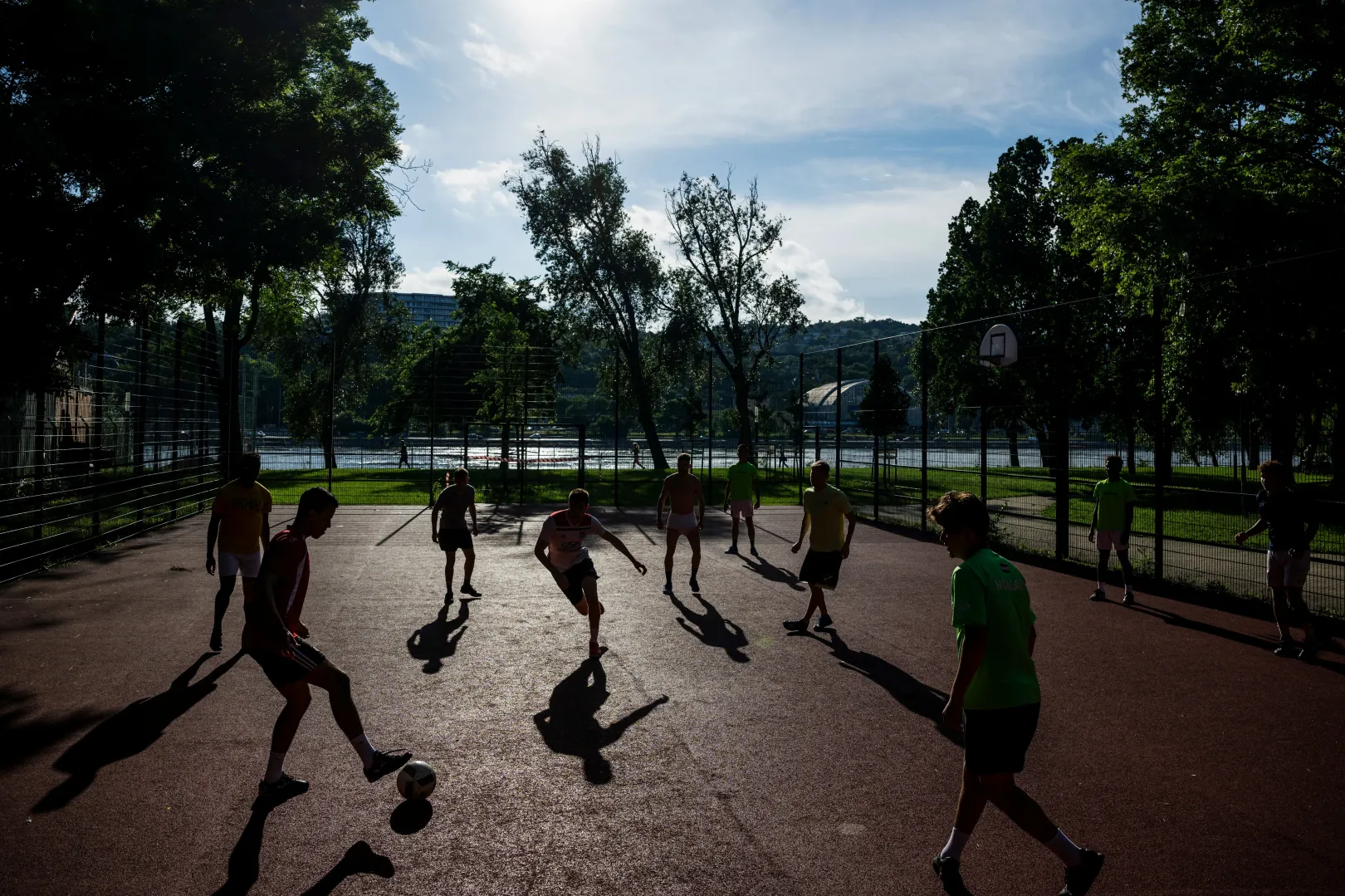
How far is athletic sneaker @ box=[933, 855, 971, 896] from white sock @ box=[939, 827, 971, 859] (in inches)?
0.6

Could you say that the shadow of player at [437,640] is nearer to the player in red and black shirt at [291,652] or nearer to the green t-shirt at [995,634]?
the player in red and black shirt at [291,652]

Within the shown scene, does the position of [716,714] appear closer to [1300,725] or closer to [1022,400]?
[1300,725]

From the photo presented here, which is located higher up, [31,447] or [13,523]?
[31,447]

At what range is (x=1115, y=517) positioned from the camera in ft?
39.1

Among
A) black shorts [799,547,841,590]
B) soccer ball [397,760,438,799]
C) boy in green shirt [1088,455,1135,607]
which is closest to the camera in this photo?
soccer ball [397,760,438,799]

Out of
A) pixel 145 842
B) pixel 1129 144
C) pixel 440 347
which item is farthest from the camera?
pixel 440 347

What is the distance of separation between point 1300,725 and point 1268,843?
257 cm

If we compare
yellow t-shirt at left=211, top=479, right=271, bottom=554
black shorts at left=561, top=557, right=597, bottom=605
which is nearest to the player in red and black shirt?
black shorts at left=561, top=557, right=597, bottom=605

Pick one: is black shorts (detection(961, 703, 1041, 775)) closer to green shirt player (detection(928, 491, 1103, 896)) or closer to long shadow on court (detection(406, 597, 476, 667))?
green shirt player (detection(928, 491, 1103, 896))

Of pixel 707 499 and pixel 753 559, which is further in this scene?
pixel 707 499

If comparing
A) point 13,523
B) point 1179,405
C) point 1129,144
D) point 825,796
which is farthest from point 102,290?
point 1129,144

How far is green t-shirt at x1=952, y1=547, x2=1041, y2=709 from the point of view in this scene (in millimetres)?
4164

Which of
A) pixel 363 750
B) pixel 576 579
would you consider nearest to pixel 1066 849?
pixel 363 750

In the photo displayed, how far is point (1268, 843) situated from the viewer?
4.86 meters
